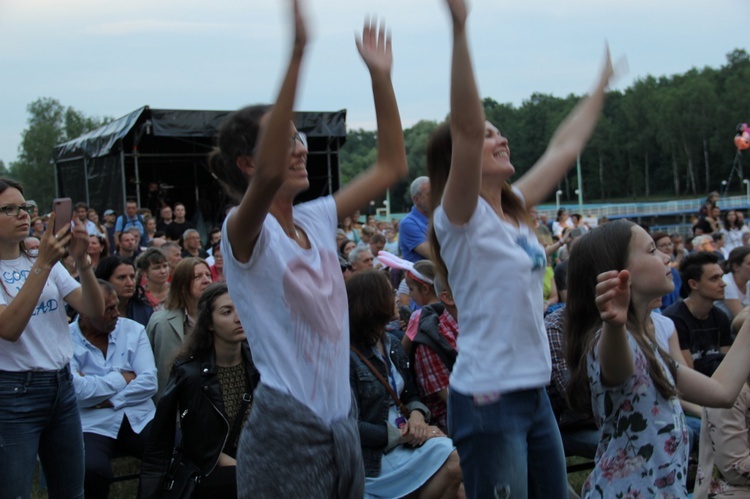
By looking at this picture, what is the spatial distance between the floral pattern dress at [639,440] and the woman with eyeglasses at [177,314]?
3587mm

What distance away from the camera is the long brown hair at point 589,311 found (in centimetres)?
276

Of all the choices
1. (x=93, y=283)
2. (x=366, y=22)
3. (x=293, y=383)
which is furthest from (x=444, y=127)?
(x=93, y=283)

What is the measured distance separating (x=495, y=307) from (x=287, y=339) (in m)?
0.71

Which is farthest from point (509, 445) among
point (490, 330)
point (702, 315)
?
point (702, 315)

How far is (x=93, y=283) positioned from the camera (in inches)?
152

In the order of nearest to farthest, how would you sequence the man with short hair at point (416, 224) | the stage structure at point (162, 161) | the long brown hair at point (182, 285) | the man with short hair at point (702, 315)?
the long brown hair at point (182, 285) < the man with short hair at point (702, 315) < the man with short hair at point (416, 224) < the stage structure at point (162, 161)

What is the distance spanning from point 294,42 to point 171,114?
13.6 meters

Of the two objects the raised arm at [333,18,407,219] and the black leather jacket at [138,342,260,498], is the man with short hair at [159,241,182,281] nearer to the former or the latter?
the black leather jacket at [138,342,260,498]

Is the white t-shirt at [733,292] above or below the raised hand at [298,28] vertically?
below

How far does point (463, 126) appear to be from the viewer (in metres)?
2.31

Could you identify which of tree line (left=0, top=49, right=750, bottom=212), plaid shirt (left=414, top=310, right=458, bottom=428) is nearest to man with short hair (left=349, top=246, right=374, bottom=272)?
plaid shirt (left=414, top=310, right=458, bottom=428)

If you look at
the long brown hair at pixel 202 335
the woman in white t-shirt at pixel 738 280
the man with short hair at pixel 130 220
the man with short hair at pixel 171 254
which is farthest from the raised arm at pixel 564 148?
the man with short hair at pixel 130 220

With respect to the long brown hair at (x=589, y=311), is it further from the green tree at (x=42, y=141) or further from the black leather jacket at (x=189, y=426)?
the green tree at (x=42, y=141)

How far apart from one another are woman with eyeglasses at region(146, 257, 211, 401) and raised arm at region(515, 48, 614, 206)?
3.26 metres
